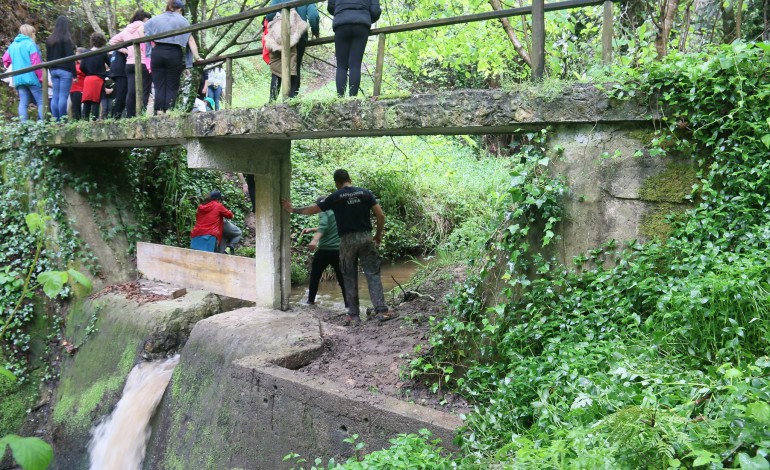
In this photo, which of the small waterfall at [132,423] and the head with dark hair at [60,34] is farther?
the head with dark hair at [60,34]

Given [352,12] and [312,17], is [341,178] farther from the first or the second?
[352,12]

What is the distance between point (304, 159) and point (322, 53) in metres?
9.85

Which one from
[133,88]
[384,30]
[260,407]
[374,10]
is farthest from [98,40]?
[260,407]

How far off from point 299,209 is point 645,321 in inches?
189

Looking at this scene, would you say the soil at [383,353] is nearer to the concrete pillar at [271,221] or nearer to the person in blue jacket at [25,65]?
the concrete pillar at [271,221]

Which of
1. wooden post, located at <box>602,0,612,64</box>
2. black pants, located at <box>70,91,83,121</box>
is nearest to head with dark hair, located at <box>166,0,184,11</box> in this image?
black pants, located at <box>70,91,83,121</box>

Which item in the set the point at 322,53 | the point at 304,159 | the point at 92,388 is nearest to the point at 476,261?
the point at 92,388

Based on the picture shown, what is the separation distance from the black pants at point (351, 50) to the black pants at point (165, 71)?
2850 mm

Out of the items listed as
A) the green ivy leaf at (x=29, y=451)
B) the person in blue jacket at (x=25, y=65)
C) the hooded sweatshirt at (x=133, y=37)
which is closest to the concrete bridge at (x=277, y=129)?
the hooded sweatshirt at (x=133, y=37)

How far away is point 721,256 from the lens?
3883 mm

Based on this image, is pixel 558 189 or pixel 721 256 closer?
pixel 721 256

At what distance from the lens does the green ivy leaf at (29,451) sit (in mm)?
1810

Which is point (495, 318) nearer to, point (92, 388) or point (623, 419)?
point (623, 419)

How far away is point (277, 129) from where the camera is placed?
627cm
